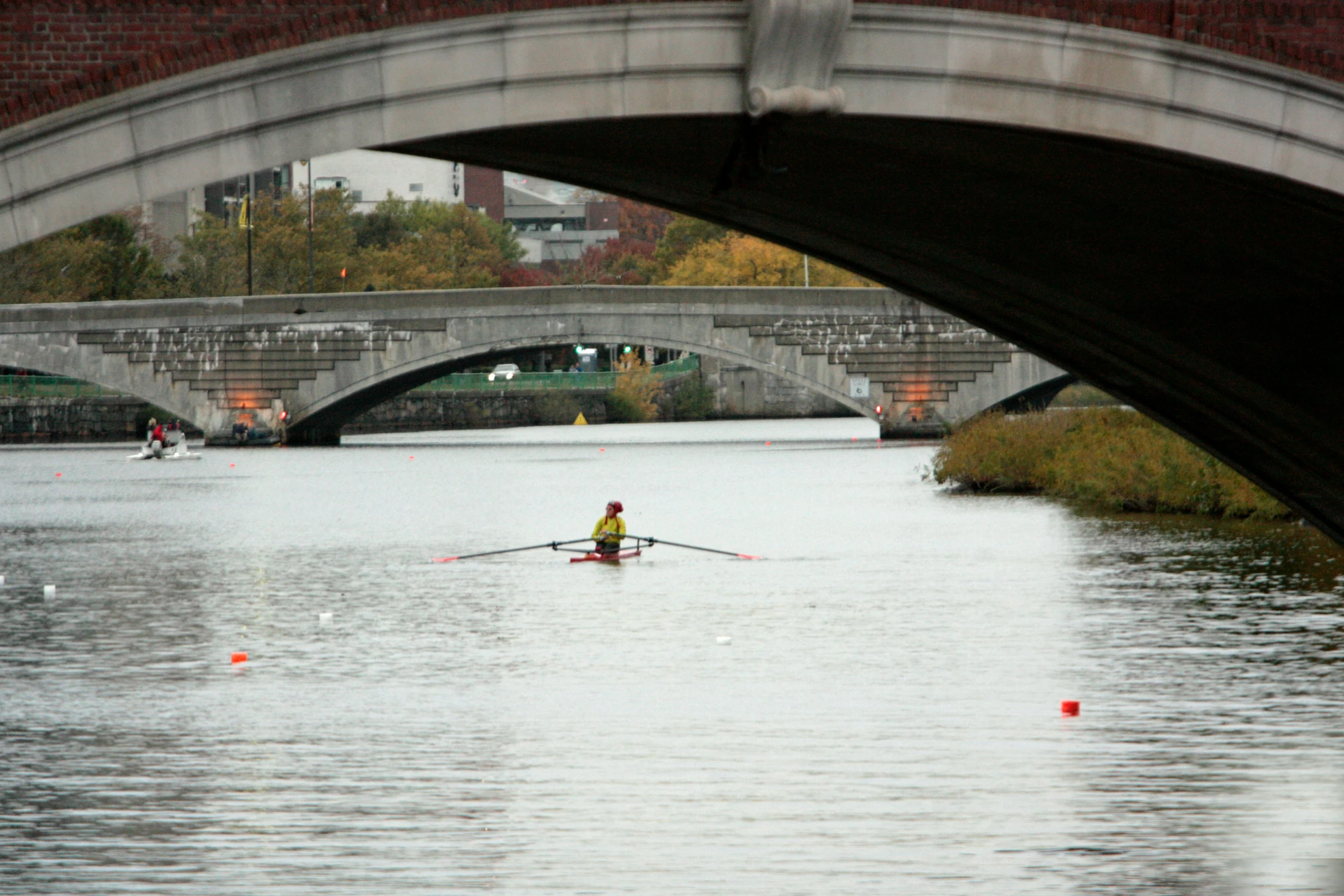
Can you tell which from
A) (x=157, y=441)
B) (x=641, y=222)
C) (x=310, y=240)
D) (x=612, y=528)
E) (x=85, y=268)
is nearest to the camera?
(x=612, y=528)

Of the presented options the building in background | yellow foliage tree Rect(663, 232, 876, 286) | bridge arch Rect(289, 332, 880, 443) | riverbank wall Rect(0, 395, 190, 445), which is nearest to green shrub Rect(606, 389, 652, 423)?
yellow foliage tree Rect(663, 232, 876, 286)

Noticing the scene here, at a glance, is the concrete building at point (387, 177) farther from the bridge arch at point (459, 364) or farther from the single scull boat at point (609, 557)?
the single scull boat at point (609, 557)

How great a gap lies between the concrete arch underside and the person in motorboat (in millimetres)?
13992

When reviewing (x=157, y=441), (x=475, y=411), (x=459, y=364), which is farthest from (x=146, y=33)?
(x=475, y=411)

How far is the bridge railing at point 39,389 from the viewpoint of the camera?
240ft

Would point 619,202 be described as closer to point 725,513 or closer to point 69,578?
point 725,513

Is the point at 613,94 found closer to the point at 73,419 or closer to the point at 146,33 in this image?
the point at 146,33

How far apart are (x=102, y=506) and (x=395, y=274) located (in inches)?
2316

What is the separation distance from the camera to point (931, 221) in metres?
12.4

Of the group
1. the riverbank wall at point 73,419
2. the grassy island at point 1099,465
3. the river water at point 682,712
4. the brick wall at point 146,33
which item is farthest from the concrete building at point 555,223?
the brick wall at point 146,33

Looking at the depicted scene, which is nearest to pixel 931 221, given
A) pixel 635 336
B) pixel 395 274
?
pixel 635 336

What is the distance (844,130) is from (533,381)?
8238 cm

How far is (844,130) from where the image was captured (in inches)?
369

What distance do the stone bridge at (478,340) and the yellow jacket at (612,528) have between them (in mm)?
35641
